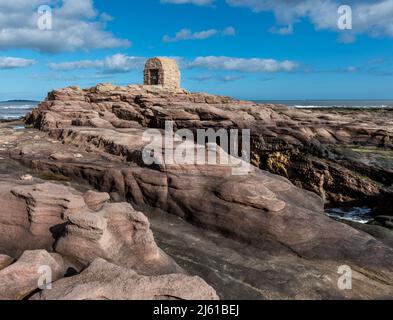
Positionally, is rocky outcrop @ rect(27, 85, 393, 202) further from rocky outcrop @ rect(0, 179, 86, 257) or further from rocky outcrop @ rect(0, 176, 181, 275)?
rocky outcrop @ rect(0, 176, 181, 275)

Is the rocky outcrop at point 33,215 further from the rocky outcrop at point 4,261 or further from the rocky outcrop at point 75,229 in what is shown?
the rocky outcrop at point 4,261

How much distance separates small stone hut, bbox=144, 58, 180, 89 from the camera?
48.8 meters

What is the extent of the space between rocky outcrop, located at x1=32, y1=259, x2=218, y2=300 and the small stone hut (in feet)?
142

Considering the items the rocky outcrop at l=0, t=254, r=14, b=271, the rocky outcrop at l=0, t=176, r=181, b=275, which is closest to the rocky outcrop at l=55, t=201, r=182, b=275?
the rocky outcrop at l=0, t=176, r=181, b=275

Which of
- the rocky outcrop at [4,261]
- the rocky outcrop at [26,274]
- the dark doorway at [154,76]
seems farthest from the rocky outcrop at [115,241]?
the dark doorway at [154,76]

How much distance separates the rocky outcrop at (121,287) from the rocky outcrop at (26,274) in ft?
2.40

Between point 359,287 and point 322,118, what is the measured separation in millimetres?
28844

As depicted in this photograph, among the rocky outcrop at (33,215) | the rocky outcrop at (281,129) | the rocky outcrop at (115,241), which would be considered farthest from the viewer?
the rocky outcrop at (281,129)

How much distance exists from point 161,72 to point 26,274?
4387cm

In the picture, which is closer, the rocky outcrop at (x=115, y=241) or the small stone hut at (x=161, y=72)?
the rocky outcrop at (x=115, y=241)

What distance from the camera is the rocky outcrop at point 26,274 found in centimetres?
716

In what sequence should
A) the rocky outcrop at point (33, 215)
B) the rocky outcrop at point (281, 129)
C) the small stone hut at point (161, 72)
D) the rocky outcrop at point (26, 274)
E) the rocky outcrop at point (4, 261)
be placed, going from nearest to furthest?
1. the rocky outcrop at point (26, 274)
2. the rocky outcrop at point (4, 261)
3. the rocky outcrop at point (33, 215)
4. the rocky outcrop at point (281, 129)
5. the small stone hut at point (161, 72)
